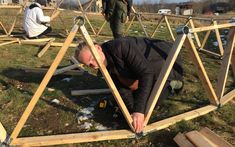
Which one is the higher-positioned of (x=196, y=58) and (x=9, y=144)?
(x=196, y=58)

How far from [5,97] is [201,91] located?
11.3 ft

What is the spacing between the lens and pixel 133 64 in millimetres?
4227

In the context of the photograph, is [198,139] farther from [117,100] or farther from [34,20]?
[34,20]

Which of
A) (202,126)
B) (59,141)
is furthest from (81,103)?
(202,126)

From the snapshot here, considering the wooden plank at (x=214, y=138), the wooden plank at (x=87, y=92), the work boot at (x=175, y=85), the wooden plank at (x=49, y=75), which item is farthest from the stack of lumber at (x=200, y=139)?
the wooden plank at (x=87, y=92)

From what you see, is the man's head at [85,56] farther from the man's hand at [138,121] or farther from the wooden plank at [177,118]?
the wooden plank at [177,118]

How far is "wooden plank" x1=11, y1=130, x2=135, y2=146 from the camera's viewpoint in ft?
13.2

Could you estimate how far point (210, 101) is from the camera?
5129 mm

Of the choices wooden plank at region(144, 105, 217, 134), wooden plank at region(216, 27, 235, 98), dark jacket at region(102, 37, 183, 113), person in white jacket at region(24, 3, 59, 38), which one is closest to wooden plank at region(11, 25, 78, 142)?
dark jacket at region(102, 37, 183, 113)

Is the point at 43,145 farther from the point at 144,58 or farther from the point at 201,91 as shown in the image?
the point at 201,91

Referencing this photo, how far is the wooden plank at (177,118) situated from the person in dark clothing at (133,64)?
8.4 inches

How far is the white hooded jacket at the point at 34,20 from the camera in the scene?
10438mm

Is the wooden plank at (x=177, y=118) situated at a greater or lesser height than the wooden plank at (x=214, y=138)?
lesser

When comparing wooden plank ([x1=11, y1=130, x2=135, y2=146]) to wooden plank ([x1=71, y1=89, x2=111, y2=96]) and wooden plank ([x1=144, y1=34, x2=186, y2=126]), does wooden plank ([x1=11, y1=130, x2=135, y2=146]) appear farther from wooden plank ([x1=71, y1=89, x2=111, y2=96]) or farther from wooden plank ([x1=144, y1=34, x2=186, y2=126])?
wooden plank ([x1=71, y1=89, x2=111, y2=96])
